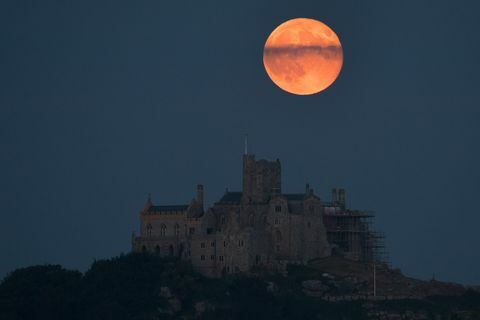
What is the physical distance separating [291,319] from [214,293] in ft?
34.4

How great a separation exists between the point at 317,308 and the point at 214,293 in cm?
1308

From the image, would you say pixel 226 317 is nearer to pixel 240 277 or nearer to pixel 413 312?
pixel 240 277

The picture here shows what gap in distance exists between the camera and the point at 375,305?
649 ft

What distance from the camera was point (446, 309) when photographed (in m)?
199

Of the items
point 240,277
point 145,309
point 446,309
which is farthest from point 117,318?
point 446,309

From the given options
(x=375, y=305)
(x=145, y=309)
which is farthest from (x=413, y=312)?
(x=145, y=309)

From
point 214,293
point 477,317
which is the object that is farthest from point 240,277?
point 477,317

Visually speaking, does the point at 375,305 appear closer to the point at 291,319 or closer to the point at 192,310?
the point at 291,319

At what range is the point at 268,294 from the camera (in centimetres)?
19850

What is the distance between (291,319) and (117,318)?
72.1 ft

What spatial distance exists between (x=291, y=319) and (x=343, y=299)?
7.46 m

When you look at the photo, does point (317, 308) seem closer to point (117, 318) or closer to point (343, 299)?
point (343, 299)

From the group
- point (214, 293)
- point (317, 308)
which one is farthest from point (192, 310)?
point (317, 308)

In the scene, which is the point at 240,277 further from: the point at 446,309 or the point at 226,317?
the point at 446,309
